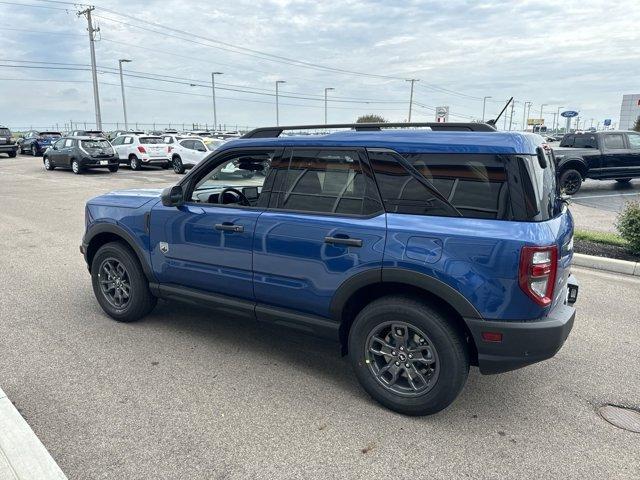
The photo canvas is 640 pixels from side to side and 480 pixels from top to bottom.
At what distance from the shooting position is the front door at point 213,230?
3.78 meters

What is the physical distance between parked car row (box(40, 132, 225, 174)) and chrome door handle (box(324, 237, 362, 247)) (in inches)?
741

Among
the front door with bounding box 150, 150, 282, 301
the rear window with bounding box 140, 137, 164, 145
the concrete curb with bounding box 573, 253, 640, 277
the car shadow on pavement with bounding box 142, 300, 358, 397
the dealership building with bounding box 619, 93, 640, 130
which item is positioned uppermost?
the dealership building with bounding box 619, 93, 640, 130

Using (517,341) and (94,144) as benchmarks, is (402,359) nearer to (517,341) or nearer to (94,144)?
(517,341)

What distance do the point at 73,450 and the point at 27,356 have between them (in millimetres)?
1523

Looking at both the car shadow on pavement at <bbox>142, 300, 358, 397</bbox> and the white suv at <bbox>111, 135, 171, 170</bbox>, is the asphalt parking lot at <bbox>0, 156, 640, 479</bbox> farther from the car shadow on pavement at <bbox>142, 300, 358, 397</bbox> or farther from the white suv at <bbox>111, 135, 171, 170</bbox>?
the white suv at <bbox>111, 135, 171, 170</bbox>

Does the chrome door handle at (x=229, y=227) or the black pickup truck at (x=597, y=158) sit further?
the black pickup truck at (x=597, y=158)

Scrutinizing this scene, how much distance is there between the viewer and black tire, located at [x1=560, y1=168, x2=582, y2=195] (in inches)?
553

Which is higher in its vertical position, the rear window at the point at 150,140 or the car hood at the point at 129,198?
the rear window at the point at 150,140

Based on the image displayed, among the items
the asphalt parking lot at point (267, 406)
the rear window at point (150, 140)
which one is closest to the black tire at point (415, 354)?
the asphalt parking lot at point (267, 406)

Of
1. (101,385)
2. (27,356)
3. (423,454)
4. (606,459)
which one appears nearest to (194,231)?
(101,385)

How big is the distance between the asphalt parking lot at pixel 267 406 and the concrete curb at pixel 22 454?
0.16 metres

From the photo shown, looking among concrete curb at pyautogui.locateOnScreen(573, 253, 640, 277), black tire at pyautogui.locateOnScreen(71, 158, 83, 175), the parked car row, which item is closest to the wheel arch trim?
concrete curb at pyautogui.locateOnScreen(573, 253, 640, 277)

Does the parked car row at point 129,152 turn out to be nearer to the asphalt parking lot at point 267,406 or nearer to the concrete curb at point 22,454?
the asphalt parking lot at point 267,406

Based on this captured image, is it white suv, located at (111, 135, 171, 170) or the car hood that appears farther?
white suv, located at (111, 135, 171, 170)
